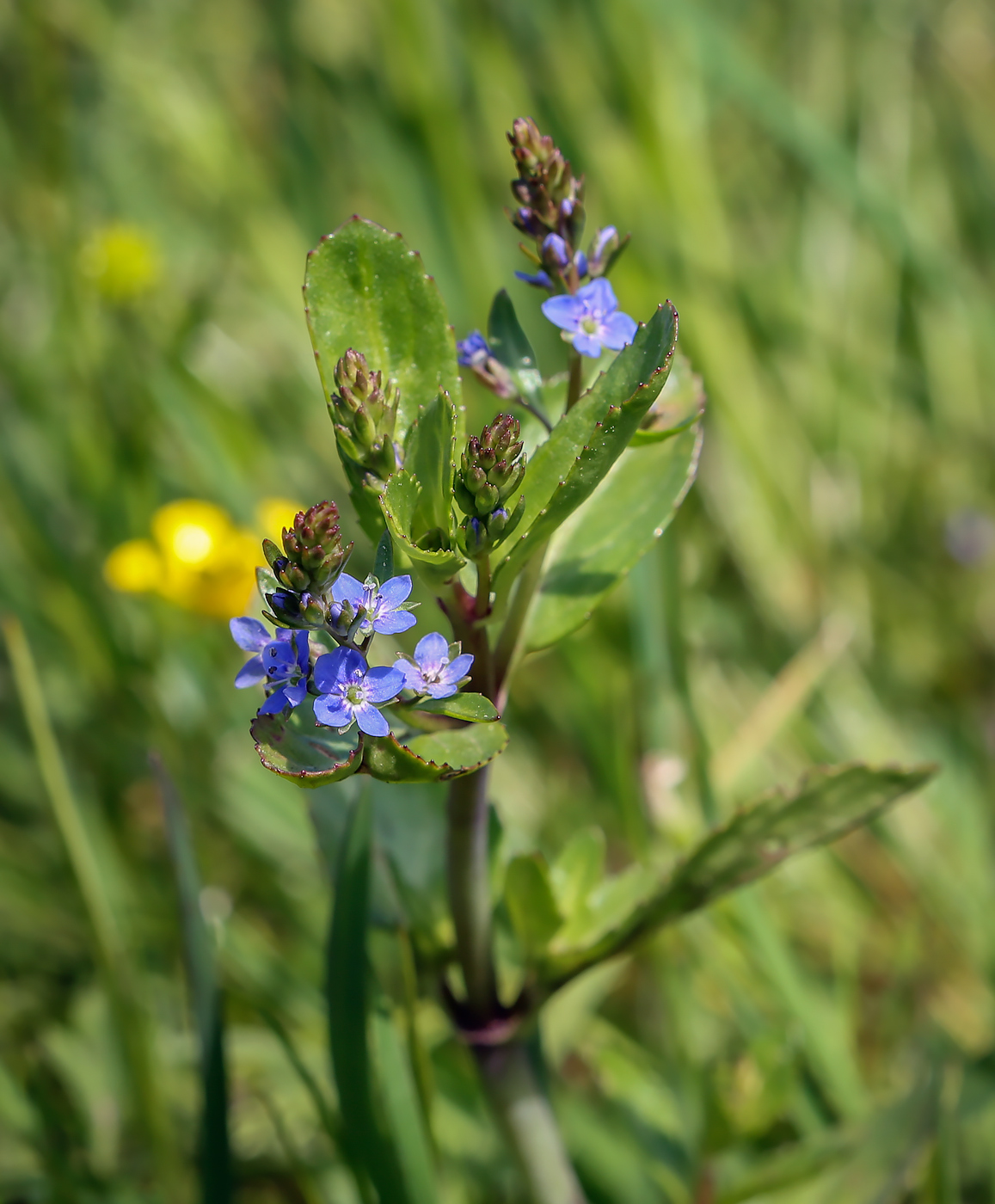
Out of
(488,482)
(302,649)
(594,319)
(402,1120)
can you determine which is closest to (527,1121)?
(402,1120)

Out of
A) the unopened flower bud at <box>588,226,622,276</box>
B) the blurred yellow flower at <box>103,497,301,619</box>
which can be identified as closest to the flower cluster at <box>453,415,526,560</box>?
the unopened flower bud at <box>588,226,622,276</box>

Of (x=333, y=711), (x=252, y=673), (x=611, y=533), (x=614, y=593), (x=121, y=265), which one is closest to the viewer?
(x=333, y=711)

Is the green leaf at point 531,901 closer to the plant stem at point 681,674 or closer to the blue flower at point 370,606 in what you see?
the blue flower at point 370,606

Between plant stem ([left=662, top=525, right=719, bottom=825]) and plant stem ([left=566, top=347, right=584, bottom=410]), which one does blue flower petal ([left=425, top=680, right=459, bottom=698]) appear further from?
plant stem ([left=662, top=525, right=719, bottom=825])

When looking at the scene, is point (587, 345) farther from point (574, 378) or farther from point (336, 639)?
point (336, 639)

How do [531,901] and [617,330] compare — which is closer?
[617,330]

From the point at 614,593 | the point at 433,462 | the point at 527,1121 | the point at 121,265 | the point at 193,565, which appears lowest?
the point at 527,1121

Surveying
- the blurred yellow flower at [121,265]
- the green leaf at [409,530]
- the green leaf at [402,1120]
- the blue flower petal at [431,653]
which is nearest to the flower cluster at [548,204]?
the green leaf at [409,530]
